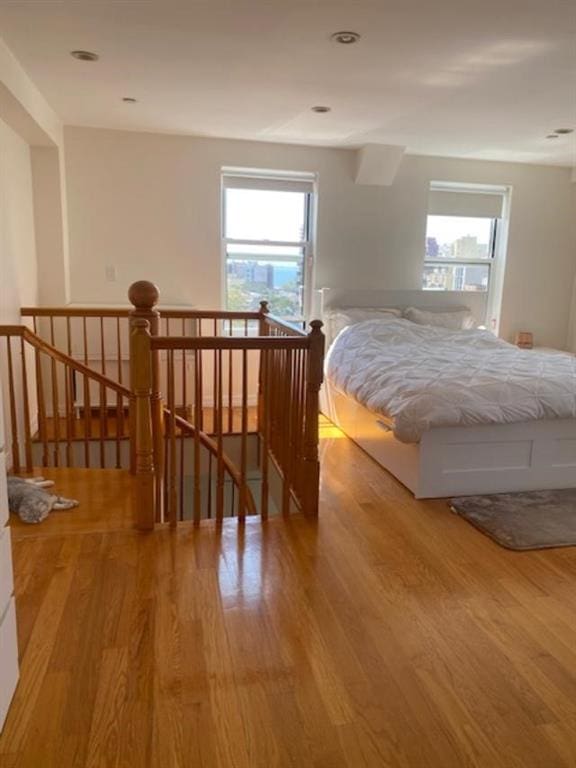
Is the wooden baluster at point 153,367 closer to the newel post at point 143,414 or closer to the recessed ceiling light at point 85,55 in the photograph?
the newel post at point 143,414

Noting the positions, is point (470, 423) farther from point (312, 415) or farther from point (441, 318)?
point (441, 318)

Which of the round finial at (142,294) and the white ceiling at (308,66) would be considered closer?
the white ceiling at (308,66)

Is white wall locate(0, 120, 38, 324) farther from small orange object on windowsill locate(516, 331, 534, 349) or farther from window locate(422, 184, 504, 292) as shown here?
small orange object on windowsill locate(516, 331, 534, 349)

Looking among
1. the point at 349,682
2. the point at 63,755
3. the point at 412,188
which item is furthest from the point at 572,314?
the point at 63,755

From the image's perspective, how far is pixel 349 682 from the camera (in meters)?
1.66

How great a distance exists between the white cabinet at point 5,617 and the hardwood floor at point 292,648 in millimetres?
68

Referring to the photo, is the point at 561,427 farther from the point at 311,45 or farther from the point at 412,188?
the point at 412,188

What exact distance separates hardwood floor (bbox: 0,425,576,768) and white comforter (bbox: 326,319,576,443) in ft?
1.97

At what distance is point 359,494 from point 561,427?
1198 mm

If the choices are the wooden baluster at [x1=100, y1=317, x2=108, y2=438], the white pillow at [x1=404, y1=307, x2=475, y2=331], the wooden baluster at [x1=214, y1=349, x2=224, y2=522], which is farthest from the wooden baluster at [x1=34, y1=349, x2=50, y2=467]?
the white pillow at [x1=404, y1=307, x2=475, y2=331]

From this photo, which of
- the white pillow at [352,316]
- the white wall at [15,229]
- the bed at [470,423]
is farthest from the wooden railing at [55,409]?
the white pillow at [352,316]

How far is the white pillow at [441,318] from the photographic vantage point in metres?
5.07

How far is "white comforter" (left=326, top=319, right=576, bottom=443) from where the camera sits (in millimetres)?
2924

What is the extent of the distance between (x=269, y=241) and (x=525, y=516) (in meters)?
3.39
